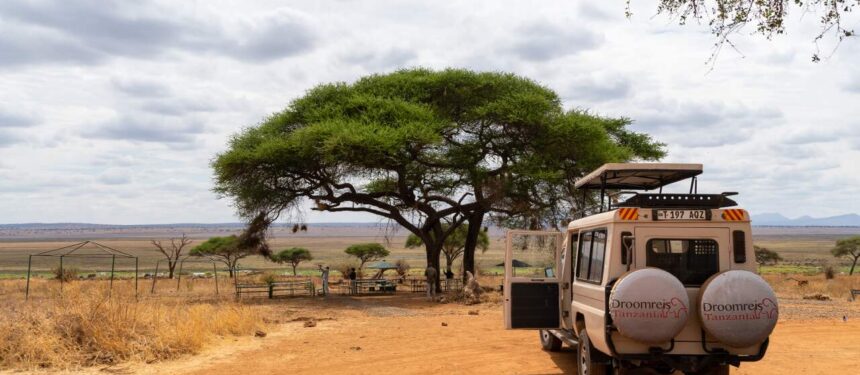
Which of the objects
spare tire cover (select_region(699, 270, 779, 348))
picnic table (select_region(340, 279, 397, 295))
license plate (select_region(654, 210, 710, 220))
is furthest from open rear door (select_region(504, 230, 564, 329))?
picnic table (select_region(340, 279, 397, 295))

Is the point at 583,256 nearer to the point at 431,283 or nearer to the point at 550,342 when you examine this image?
the point at 550,342

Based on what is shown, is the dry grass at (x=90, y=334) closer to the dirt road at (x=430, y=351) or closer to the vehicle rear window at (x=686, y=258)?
the dirt road at (x=430, y=351)

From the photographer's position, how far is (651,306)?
8430 millimetres

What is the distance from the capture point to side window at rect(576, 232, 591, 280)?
34.6 ft

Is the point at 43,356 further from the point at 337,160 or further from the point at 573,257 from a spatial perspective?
the point at 337,160

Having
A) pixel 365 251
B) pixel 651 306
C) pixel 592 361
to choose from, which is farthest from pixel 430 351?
pixel 365 251

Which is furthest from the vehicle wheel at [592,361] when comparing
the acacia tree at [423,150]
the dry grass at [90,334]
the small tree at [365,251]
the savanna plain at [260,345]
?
the small tree at [365,251]

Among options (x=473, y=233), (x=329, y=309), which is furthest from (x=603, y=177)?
(x=473, y=233)

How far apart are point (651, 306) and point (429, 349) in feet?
21.6

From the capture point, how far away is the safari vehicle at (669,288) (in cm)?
845

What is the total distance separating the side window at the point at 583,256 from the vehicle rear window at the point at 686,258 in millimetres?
1405

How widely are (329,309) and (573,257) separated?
15079 millimetres

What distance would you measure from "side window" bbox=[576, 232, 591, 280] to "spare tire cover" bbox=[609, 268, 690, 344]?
1968 mm

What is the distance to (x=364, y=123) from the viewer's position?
3019cm
